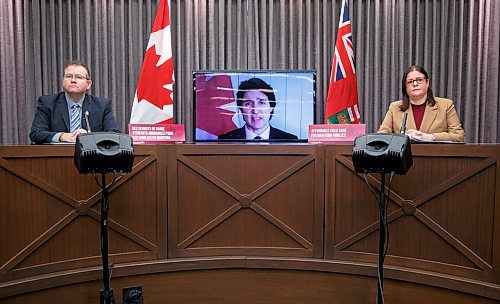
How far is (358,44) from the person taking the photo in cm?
326

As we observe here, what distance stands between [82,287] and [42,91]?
2145 mm

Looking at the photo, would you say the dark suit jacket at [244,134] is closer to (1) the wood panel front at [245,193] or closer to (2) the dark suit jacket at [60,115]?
(1) the wood panel front at [245,193]

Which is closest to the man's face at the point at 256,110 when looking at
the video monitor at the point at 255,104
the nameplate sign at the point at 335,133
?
the video monitor at the point at 255,104

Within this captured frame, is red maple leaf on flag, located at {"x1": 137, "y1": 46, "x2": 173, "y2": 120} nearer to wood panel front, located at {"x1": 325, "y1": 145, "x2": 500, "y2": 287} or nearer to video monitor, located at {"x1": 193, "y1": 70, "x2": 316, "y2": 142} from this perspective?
video monitor, located at {"x1": 193, "y1": 70, "x2": 316, "y2": 142}

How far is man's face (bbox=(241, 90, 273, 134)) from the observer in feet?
7.48

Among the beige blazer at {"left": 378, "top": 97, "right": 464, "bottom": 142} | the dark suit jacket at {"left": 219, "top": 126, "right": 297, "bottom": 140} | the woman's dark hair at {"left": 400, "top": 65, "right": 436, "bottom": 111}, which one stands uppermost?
the woman's dark hair at {"left": 400, "top": 65, "right": 436, "bottom": 111}

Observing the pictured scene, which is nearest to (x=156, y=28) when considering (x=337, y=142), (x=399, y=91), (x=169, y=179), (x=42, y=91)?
(x=42, y=91)

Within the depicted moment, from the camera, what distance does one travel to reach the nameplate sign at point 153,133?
1.84m

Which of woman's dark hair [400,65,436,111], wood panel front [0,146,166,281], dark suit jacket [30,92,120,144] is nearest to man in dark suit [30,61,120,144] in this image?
dark suit jacket [30,92,120,144]

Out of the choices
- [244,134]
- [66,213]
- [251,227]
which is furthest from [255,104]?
[66,213]

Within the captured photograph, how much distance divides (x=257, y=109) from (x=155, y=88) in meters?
0.93

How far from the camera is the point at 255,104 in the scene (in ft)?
7.63

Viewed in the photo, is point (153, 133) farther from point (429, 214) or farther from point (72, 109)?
point (429, 214)

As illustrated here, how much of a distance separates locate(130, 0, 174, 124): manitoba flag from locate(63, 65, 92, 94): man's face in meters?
0.59
